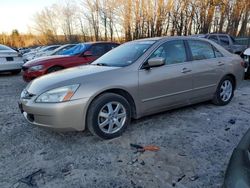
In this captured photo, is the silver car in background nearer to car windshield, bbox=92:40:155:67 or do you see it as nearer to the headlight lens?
the headlight lens

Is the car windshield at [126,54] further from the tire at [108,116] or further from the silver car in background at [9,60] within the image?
the silver car in background at [9,60]

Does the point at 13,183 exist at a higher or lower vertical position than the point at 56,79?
lower

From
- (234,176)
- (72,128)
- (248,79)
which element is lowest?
(248,79)

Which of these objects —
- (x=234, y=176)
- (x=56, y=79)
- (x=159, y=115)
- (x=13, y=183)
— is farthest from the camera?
(x=159, y=115)

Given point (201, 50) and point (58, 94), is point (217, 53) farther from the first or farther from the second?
point (58, 94)

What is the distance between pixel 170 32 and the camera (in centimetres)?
2598

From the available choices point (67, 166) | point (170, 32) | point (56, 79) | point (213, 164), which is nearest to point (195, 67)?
point (213, 164)

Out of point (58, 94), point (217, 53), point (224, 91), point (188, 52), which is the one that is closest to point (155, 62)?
point (188, 52)

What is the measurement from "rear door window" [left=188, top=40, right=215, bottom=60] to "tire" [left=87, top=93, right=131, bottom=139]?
1.79 meters

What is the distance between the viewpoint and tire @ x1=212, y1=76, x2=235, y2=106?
505cm

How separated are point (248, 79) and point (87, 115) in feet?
23.3

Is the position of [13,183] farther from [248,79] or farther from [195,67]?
[248,79]

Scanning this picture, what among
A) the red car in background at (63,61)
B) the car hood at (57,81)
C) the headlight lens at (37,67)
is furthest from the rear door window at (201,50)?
the headlight lens at (37,67)

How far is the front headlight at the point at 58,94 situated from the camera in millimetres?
3246
